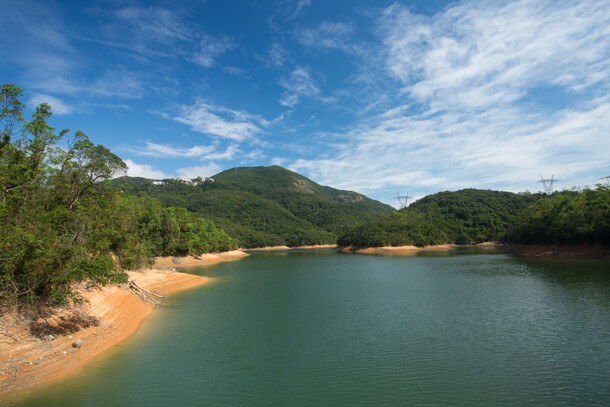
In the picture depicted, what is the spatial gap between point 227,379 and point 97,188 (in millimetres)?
15645

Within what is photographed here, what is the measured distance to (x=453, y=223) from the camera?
105 meters

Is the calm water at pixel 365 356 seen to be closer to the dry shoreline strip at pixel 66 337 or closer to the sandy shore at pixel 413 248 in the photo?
the dry shoreline strip at pixel 66 337

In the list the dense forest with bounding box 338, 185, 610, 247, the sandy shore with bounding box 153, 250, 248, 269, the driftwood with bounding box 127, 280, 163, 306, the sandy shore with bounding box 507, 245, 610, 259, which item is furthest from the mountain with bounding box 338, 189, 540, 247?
the driftwood with bounding box 127, 280, 163, 306

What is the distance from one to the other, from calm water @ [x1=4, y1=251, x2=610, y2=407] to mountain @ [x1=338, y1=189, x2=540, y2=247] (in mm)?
78105

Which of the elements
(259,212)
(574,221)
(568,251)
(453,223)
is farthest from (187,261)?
(259,212)

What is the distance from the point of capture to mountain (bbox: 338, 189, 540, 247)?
→ 97.1 meters

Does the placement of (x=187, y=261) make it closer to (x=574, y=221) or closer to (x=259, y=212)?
(x=574, y=221)

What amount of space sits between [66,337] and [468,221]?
356ft

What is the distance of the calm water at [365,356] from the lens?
29.3 feet

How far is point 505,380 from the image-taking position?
9555 millimetres

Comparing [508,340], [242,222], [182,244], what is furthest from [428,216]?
[508,340]

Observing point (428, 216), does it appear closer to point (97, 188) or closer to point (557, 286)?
point (557, 286)

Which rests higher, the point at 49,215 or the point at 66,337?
the point at 49,215

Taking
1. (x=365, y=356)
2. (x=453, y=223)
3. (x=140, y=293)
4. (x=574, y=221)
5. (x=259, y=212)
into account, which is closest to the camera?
(x=365, y=356)
